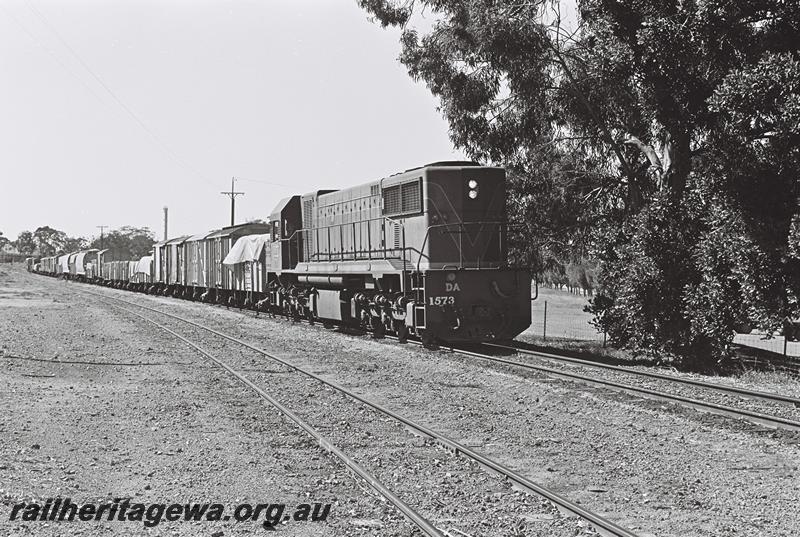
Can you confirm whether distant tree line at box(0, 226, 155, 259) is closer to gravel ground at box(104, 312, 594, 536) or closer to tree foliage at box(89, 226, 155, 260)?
tree foliage at box(89, 226, 155, 260)

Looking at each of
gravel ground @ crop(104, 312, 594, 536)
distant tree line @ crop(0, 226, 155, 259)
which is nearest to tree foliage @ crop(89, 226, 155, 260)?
distant tree line @ crop(0, 226, 155, 259)

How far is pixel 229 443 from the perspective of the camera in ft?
27.6

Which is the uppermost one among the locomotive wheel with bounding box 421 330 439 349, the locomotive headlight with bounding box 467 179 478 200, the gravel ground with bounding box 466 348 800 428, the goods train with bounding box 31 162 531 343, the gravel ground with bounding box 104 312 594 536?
the locomotive headlight with bounding box 467 179 478 200

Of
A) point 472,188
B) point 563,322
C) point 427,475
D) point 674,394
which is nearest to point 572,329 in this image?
point 563,322

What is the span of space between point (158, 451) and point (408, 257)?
389 inches

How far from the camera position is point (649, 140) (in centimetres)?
1900

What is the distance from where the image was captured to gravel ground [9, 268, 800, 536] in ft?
20.2

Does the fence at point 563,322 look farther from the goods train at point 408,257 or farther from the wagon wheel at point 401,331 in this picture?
the goods train at point 408,257

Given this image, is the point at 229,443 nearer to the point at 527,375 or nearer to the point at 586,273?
the point at 527,375

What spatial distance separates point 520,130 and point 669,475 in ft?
48.2

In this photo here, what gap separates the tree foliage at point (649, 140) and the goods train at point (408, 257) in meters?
2.48

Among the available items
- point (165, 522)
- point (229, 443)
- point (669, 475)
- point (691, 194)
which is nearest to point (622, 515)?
point (669, 475)

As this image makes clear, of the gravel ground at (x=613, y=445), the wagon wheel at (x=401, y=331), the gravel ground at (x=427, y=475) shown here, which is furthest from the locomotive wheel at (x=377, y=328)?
the gravel ground at (x=427, y=475)

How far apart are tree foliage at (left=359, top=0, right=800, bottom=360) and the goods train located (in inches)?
97.8
